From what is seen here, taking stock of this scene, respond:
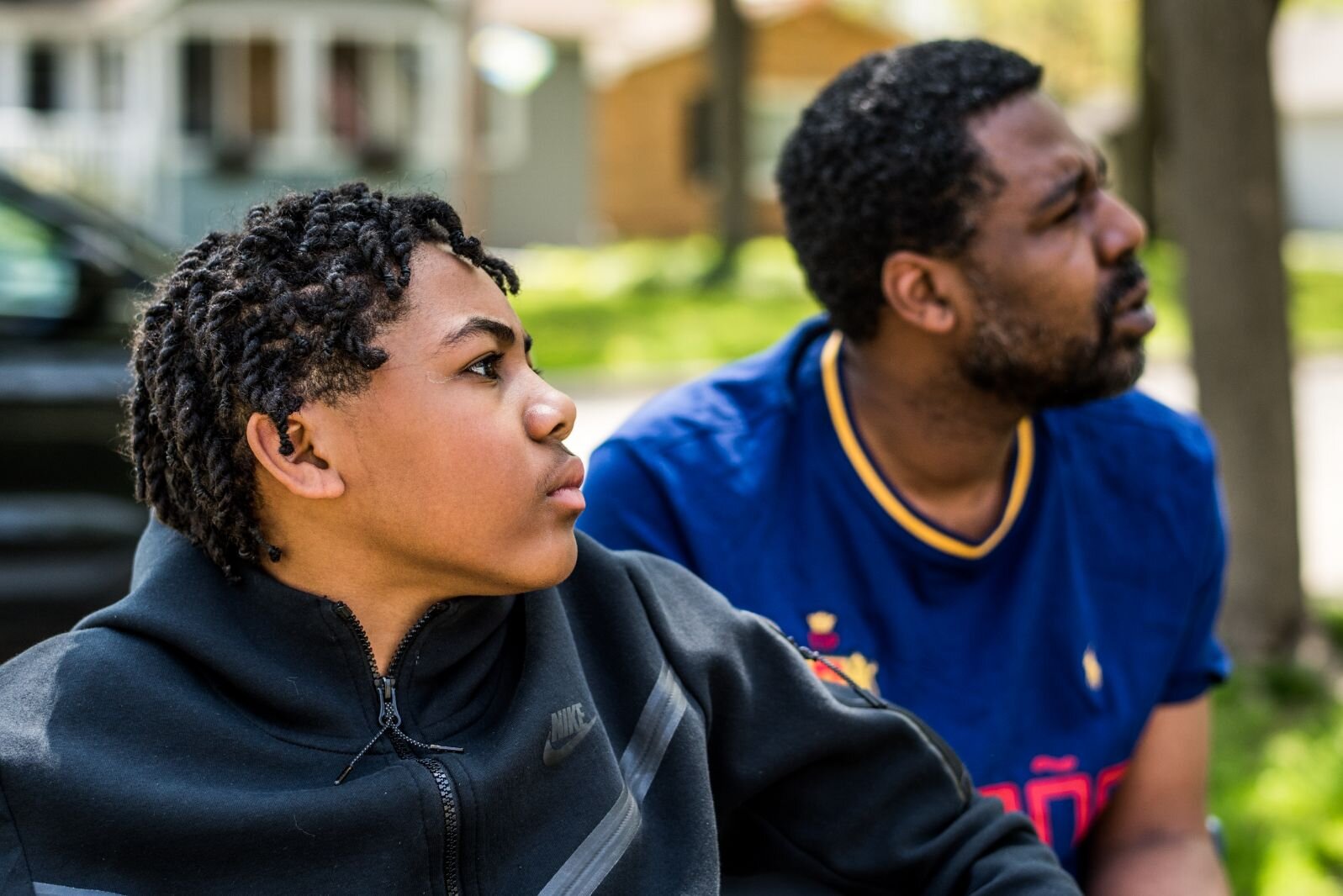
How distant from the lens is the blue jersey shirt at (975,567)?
2383 mm

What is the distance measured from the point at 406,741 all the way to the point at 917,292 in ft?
4.33

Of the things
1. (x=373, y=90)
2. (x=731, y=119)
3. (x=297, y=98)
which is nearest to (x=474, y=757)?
(x=731, y=119)

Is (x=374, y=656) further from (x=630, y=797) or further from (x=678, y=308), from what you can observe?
(x=678, y=308)

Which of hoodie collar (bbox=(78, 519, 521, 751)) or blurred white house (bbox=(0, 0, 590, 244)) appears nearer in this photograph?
hoodie collar (bbox=(78, 519, 521, 751))

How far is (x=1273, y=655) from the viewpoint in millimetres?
5363

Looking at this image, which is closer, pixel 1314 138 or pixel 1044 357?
pixel 1044 357

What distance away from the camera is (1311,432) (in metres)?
10.7

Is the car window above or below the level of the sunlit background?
above

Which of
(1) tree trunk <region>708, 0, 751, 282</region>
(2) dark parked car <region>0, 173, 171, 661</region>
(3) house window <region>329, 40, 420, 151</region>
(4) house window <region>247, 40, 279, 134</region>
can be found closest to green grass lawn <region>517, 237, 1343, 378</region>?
(1) tree trunk <region>708, 0, 751, 282</region>

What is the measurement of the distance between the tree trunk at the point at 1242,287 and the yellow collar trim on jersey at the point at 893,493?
2.79 meters

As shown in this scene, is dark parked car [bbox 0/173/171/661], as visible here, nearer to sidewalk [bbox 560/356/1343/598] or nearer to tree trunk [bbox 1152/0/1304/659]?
sidewalk [bbox 560/356/1343/598]

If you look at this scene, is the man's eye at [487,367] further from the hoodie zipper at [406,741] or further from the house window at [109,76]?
the house window at [109,76]

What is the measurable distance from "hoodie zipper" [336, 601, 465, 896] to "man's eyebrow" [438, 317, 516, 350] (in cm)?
30

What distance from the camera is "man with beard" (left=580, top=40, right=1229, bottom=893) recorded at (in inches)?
94.4
